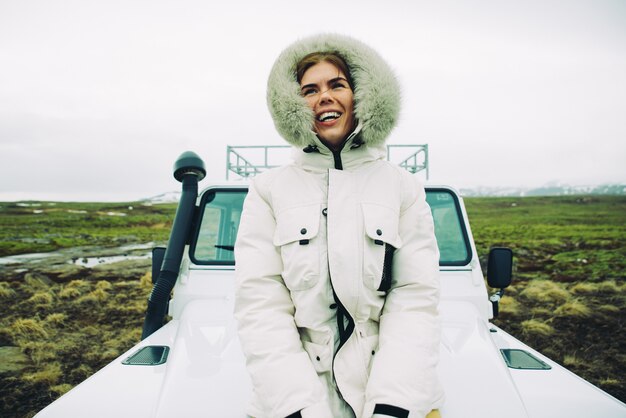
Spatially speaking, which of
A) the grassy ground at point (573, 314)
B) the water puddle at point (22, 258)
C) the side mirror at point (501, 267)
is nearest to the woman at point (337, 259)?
the side mirror at point (501, 267)

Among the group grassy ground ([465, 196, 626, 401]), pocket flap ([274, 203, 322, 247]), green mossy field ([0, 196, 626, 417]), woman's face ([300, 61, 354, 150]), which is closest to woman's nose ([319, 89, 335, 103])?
woman's face ([300, 61, 354, 150])

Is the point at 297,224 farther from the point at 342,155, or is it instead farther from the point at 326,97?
the point at 326,97

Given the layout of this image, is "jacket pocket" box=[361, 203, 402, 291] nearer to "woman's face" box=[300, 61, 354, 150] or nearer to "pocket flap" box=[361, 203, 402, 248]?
"pocket flap" box=[361, 203, 402, 248]

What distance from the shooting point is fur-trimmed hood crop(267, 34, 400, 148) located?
4.78ft

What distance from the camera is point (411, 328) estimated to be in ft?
4.33

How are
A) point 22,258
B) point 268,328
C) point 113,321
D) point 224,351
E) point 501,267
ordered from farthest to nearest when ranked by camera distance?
point 22,258 < point 113,321 < point 501,267 < point 224,351 < point 268,328

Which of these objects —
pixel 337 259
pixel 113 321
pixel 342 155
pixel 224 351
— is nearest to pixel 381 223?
pixel 337 259

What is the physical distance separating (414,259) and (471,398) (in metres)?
0.66

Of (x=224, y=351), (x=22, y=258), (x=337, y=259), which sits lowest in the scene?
(x=22, y=258)

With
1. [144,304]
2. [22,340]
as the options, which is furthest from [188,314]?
[144,304]

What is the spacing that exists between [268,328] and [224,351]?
0.72 metres

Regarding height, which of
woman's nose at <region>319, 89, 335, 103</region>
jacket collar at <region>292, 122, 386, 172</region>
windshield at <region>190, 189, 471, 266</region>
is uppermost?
woman's nose at <region>319, 89, 335, 103</region>

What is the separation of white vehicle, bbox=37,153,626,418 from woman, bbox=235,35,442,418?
330 mm

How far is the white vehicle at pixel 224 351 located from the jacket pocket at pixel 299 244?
603mm
